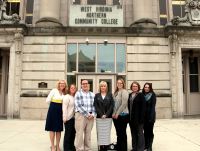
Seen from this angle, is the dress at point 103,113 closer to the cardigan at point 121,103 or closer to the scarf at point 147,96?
the cardigan at point 121,103

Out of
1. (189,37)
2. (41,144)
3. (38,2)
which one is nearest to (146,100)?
(41,144)

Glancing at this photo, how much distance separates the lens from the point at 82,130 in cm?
806

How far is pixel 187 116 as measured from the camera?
2108cm

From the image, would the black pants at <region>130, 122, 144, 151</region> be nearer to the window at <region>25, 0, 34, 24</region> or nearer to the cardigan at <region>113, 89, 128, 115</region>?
the cardigan at <region>113, 89, 128, 115</region>

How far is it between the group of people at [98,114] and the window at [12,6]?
14729 millimetres

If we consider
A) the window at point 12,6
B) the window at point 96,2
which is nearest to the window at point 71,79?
the window at point 96,2

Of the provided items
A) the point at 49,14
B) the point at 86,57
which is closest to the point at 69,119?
the point at 86,57

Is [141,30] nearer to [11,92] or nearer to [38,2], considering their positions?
[38,2]

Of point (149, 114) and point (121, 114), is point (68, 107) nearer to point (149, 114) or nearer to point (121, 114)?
point (121, 114)

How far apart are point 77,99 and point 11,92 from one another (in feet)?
38.4

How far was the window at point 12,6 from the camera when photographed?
21484 mm

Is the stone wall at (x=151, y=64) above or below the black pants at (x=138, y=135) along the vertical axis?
above

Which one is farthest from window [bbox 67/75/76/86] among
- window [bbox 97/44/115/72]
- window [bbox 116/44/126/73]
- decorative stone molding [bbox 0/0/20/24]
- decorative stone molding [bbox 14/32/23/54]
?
decorative stone molding [bbox 0/0/20/24]

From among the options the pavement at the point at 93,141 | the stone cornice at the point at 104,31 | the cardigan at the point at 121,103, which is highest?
the stone cornice at the point at 104,31
